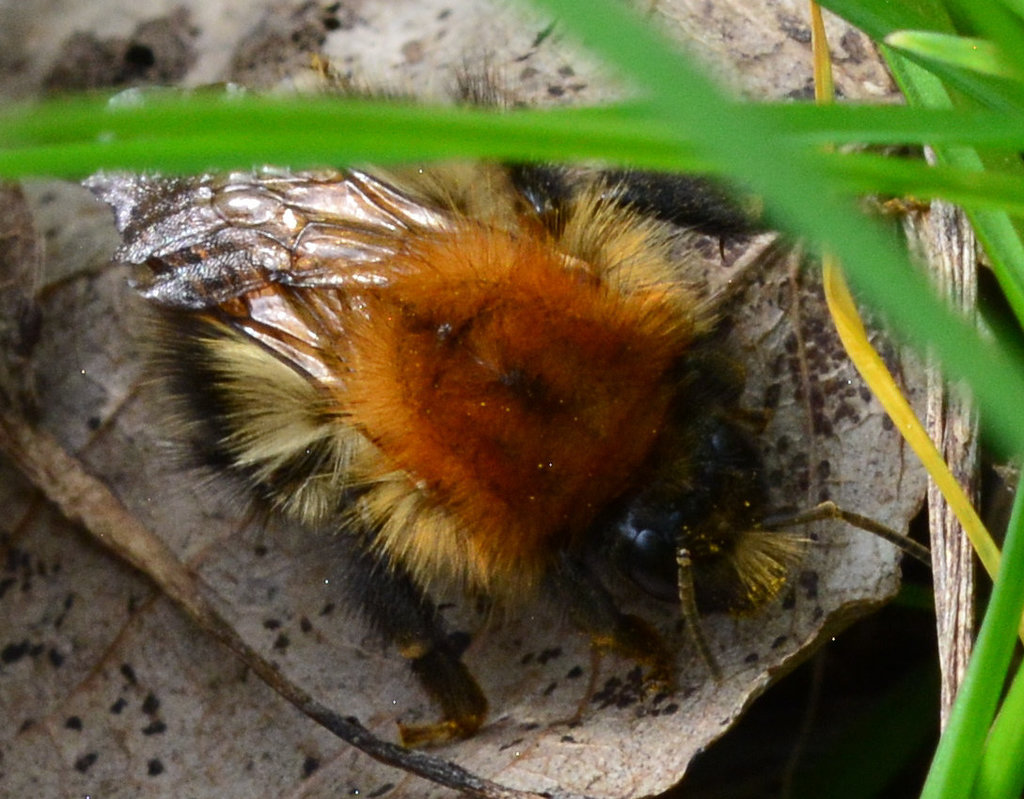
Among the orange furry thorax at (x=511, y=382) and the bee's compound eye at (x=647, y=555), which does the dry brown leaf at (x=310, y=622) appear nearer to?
the bee's compound eye at (x=647, y=555)

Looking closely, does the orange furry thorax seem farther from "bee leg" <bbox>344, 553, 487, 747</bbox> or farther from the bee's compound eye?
"bee leg" <bbox>344, 553, 487, 747</bbox>

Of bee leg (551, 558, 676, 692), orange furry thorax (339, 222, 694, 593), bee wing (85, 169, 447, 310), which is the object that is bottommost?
bee leg (551, 558, 676, 692)

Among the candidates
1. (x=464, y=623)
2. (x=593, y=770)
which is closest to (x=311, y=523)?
(x=464, y=623)

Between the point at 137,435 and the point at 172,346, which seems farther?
the point at 137,435

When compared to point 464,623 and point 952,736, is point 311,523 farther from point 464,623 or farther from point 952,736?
point 952,736

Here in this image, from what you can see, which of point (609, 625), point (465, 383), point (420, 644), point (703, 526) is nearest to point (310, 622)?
point (420, 644)

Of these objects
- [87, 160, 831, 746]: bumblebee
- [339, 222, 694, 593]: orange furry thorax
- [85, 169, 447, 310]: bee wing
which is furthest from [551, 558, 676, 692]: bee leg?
[85, 169, 447, 310]: bee wing

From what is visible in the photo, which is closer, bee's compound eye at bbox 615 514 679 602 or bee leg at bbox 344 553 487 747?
bee's compound eye at bbox 615 514 679 602
